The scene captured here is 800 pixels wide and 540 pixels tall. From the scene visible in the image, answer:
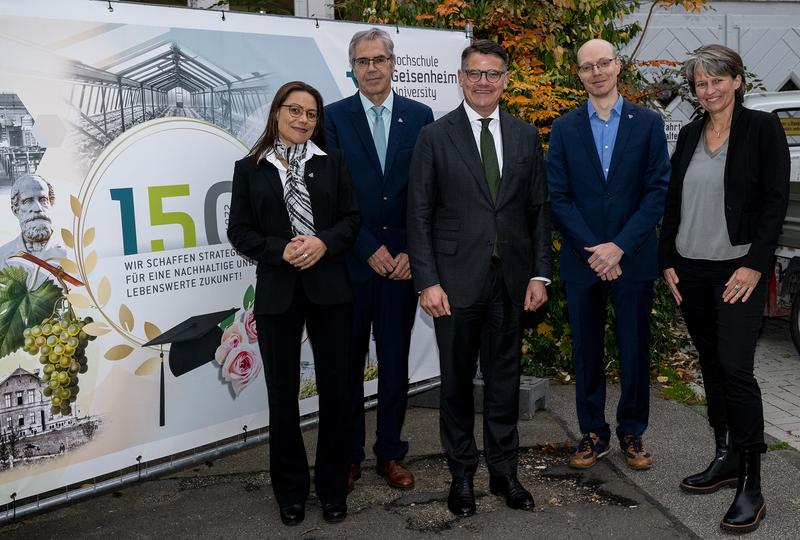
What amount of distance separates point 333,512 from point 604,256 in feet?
5.88

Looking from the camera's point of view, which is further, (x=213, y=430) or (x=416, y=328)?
(x=416, y=328)

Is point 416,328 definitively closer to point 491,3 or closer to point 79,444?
point 79,444

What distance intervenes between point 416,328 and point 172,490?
1.87m

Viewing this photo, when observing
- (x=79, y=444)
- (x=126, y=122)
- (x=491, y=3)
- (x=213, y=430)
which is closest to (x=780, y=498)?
(x=213, y=430)

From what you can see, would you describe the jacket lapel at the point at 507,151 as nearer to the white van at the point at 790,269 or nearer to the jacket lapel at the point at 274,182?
the jacket lapel at the point at 274,182

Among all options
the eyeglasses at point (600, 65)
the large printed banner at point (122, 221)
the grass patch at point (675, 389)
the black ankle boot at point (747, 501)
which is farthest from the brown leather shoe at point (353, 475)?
the grass patch at point (675, 389)

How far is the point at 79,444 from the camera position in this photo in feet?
12.9

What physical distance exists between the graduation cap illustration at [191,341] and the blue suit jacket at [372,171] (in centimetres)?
80

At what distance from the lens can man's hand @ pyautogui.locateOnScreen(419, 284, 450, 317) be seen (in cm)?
390

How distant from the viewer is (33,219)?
3.70 meters

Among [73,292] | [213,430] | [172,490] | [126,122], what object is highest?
[126,122]

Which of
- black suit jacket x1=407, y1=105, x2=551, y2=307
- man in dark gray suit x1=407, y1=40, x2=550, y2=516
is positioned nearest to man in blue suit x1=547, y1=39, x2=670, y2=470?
man in dark gray suit x1=407, y1=40, x2=550, y2=516

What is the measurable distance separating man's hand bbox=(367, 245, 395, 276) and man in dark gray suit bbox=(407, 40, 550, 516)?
24cm

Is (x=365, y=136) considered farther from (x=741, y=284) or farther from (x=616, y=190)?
→ (x=741, y=284)
